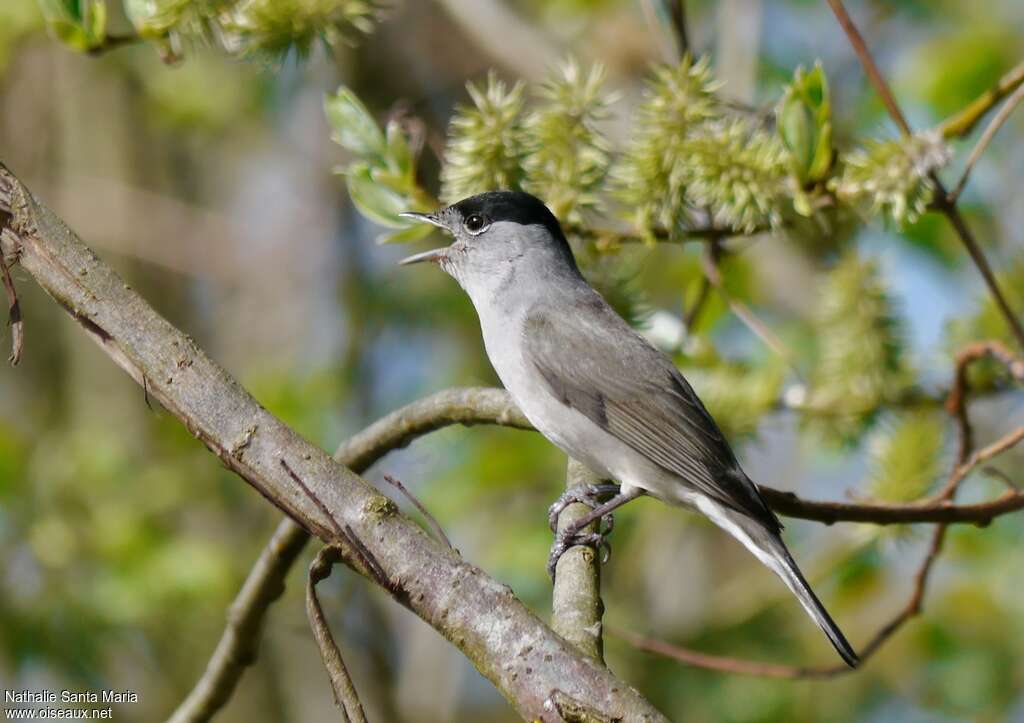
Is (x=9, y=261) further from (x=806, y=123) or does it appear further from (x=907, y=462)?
(x=907, y=462)

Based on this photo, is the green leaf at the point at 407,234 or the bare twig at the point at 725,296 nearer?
the green leaf at the point at 407,234

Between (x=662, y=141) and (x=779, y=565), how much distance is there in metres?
1.02

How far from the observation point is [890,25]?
5703 millimetres

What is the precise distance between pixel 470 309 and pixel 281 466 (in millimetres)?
4257

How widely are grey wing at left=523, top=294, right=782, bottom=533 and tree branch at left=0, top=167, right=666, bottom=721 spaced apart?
121cm

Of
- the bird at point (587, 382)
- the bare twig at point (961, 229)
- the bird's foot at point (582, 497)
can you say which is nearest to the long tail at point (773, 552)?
the bird at point (587, 382)

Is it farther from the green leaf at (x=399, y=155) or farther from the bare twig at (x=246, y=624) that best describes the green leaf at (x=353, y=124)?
the bare twig at (x=246, y=624)

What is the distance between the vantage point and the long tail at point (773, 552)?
2.50m

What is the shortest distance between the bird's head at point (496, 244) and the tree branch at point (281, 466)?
1.26 metres

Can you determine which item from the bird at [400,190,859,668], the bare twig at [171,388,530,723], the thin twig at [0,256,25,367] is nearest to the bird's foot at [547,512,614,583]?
the bird at [400,190,859,668]

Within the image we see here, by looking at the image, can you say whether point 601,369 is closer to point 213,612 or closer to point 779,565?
point 779,565

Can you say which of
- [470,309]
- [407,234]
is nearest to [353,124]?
[407,234]

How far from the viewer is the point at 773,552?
2.70 metres

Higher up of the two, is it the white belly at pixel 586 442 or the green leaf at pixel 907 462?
the white belly at pixel 586 442
